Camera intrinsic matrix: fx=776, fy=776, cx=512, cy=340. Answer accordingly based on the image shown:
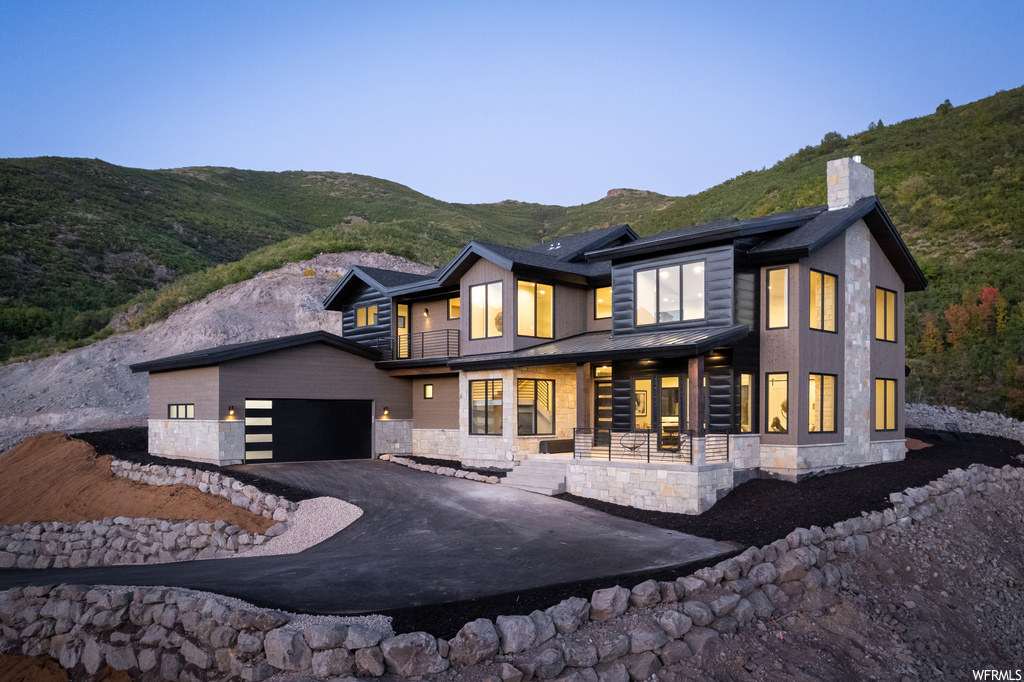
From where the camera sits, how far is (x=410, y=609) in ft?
30.6

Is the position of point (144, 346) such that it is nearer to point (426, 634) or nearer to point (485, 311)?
point (485, 311)

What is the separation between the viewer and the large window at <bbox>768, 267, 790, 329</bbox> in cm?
1827

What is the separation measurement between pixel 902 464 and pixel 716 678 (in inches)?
506

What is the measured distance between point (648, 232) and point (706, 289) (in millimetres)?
44782

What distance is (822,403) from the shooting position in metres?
18.8

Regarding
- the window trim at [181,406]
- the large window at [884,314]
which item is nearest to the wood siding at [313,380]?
the window trim at [181,406]

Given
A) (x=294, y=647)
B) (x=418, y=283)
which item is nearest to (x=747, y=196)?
(x=418, y=283)

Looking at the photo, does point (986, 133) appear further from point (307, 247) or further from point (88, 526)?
point (88, 526)

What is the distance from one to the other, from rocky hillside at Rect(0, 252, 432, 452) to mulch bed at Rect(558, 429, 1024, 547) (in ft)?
77.6

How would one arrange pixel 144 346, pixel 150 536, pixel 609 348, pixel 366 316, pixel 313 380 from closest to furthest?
pixel 150 536, pixel 609 348, pixel 313 380, pixel 366 316, pixel 144 346

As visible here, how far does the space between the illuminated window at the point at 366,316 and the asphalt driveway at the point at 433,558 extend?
38.0ft

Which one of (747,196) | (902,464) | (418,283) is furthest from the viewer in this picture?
(747,196)

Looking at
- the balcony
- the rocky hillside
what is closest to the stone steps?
the balcony

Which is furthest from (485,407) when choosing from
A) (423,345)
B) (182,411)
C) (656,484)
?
(182,411)
